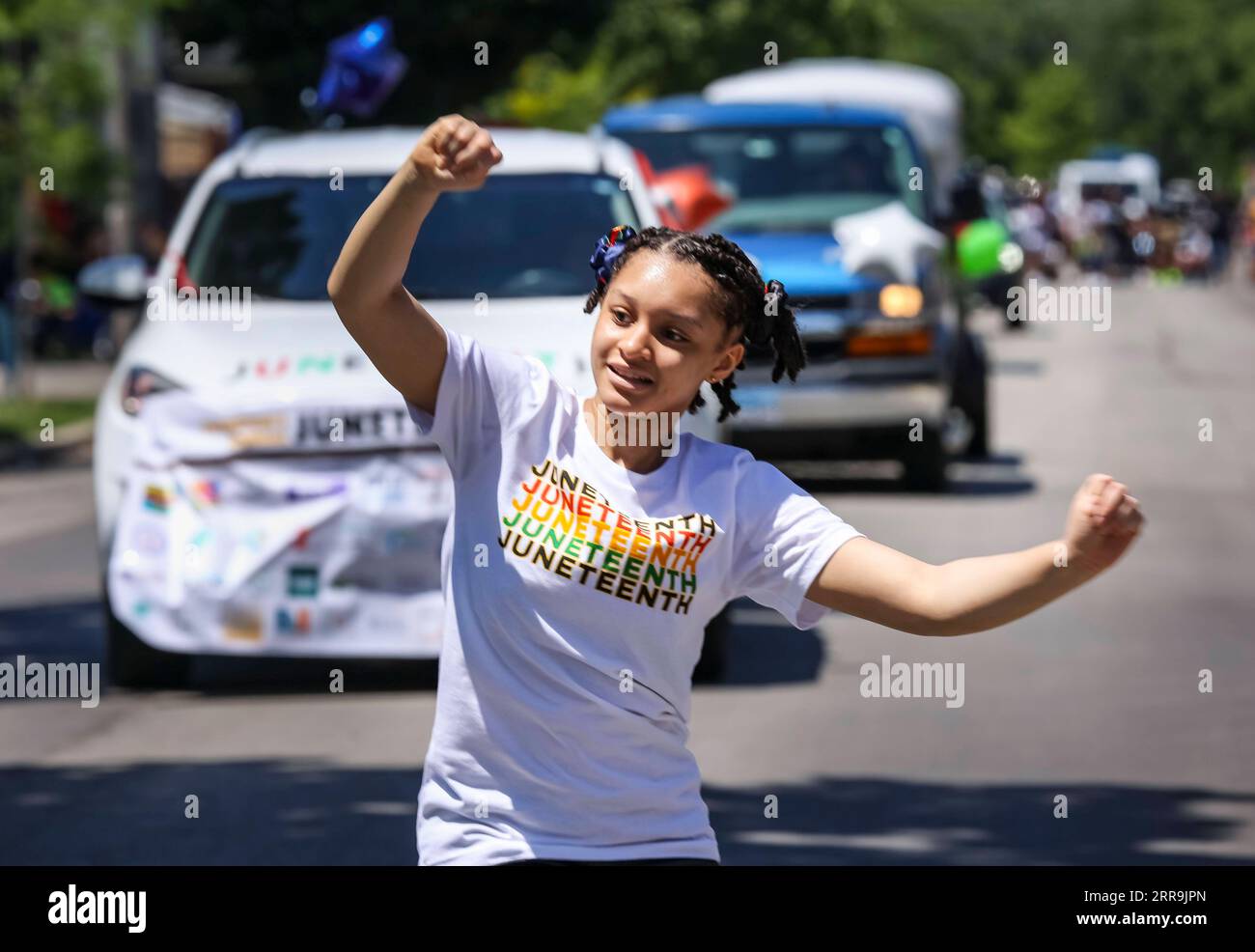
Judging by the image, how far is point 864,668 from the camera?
9695mm

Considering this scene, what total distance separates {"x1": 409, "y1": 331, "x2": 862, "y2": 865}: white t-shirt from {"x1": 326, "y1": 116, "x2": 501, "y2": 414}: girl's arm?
0.18 feet

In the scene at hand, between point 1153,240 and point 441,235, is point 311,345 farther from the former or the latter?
point 1153,240

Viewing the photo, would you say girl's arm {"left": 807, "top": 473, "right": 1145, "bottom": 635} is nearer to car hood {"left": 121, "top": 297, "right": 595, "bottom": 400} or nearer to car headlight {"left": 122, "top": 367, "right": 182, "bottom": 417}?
car hood {"left": 121, "top": 297, "right": 595, "bottom": 400}

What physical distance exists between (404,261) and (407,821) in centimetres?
389

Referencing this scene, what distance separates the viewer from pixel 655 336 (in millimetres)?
3357

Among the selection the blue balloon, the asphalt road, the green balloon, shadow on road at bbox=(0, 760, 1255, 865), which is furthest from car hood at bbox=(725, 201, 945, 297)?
Result: shadow on road at bbox=(0, 760, 1255, 865)

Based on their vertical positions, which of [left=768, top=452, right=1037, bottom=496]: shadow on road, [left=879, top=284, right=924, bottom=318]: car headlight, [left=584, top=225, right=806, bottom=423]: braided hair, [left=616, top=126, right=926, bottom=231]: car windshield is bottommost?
[left=768, top=452, right=1037, bottom=496]: shadow on road

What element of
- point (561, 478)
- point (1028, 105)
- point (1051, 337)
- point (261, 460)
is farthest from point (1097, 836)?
point (1028, 105)

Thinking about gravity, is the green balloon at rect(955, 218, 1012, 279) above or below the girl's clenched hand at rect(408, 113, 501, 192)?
above

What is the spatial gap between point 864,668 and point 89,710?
3011 millimetres

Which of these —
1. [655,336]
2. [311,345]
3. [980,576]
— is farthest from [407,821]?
[980,576]

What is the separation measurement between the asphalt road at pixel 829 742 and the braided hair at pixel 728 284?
3064 millimetres

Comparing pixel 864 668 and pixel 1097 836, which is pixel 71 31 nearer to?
pixel 864 668

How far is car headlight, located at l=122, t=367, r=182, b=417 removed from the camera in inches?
339
